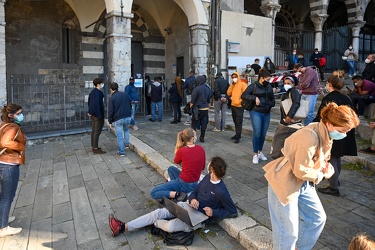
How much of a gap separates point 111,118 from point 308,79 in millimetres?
4186

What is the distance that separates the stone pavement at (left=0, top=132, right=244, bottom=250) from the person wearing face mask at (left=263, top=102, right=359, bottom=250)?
0.82m

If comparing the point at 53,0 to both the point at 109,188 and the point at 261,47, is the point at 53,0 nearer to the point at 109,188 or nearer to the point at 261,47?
the point at 261,47

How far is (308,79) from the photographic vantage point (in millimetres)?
6070

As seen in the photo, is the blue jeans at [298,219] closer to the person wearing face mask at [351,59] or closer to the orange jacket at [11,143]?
the orange jacket at [11,143]

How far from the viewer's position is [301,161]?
2064 millimetres

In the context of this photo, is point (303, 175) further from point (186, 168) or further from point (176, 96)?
point (176, 96)

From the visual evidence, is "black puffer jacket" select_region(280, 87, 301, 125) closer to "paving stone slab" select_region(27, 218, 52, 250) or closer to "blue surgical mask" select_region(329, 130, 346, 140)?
"blue surgical mask" select_region(329, 130, 346, 140)

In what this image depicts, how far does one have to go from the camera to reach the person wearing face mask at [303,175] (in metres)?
2.06

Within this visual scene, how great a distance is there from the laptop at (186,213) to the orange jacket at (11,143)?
5.80 feet

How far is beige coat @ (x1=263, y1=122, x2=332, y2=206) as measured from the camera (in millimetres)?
2064

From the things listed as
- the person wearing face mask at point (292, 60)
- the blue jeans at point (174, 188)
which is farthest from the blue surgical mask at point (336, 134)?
the person wearing face mask at point (292, 60)

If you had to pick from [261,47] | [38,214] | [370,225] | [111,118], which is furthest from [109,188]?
[261,47]

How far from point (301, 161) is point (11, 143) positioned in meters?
2.98

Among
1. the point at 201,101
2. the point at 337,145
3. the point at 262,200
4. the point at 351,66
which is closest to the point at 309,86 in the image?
the point at 201,101
